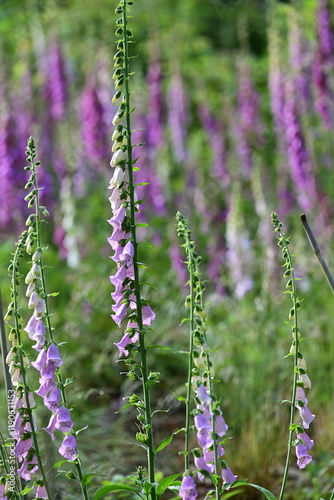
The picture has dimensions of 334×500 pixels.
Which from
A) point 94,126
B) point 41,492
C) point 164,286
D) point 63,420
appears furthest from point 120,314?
point 94,126

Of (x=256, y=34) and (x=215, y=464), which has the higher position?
(x=256, y=34)

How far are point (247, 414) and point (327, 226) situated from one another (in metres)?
2.52

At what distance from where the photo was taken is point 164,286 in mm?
6453

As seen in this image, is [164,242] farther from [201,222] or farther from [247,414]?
[247,414]

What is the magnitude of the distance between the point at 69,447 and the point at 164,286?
453 centimetres

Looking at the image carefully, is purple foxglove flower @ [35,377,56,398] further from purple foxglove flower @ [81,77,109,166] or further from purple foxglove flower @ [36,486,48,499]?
purple foxglove flower @ [81,77,109,166]

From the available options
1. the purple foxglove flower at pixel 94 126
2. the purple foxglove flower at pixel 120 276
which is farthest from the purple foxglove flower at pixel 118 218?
the purple foxglove flower at pixel 94 126

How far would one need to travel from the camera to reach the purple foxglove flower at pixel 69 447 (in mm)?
1927

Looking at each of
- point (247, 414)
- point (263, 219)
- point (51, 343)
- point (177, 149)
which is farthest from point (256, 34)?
point (51, 343)

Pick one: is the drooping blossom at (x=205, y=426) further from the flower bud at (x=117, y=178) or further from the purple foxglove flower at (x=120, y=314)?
the flower bud at (x=117, y=178)

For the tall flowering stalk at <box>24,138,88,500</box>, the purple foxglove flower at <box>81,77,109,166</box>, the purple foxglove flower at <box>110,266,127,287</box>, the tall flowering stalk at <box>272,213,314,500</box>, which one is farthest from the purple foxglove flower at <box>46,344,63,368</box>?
the purple foxglove flower at <box>81,77,109,166</box>

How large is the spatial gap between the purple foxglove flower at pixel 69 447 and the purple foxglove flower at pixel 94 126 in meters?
5.84

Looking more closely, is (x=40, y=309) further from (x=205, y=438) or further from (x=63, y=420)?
(x=205, y=438)

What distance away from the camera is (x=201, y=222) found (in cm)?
722
